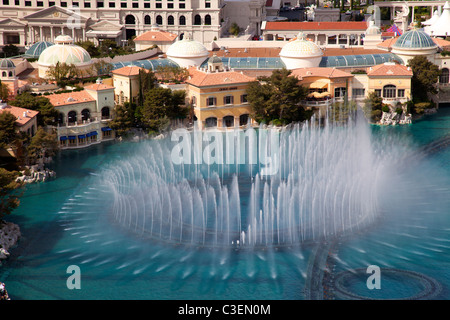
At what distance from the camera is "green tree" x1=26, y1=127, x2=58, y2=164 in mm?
58750

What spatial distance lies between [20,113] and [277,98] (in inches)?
836

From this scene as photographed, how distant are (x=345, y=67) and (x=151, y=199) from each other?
3153 centimetres

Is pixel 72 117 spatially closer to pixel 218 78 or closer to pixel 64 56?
pixel 64 56

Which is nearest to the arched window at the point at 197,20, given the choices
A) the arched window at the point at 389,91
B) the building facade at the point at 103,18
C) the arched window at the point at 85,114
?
the building facade at the point at 103,18

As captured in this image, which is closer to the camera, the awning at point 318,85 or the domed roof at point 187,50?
the awning at point 318,85

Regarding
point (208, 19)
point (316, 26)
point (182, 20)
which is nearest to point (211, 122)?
point (182, 20)

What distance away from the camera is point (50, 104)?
65250 mm

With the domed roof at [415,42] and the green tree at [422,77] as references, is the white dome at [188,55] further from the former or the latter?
the green tree at [422,77]

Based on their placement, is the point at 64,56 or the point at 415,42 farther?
the point at 415,42

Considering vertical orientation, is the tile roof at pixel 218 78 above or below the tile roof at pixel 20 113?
above

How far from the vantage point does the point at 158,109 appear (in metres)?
68.5

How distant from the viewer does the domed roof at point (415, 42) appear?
7934 centimetres

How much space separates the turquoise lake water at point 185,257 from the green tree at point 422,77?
2231 centimetres

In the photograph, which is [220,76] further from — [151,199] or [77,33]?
[77,33]
